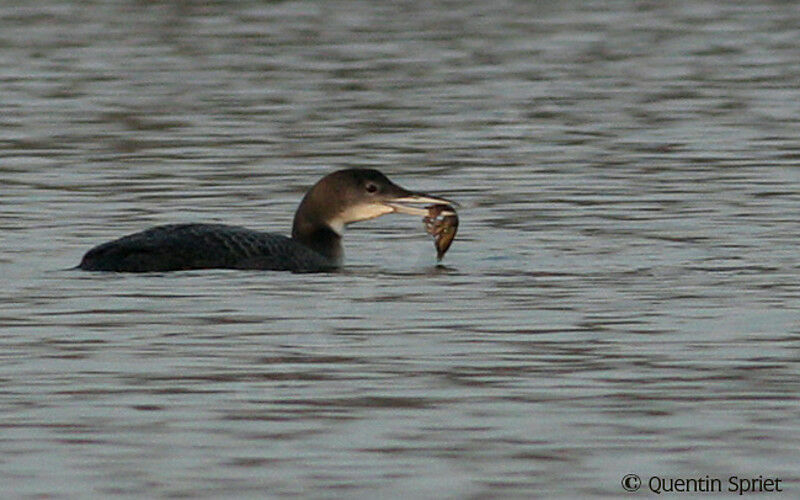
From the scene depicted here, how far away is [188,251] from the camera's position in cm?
1448

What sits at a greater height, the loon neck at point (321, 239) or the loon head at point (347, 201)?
the loon head at point (347, 201)

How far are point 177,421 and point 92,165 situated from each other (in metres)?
10.7

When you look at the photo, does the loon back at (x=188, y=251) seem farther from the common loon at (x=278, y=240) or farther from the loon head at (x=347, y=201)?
the loon head at (x=347, y=201)

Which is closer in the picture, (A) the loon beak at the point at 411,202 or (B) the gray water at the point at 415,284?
(B) the gray water at the point at 415,284

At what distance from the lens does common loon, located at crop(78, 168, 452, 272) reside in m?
14.4

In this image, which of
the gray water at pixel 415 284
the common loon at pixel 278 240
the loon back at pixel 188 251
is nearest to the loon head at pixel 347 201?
the common loon at pixel 278 240

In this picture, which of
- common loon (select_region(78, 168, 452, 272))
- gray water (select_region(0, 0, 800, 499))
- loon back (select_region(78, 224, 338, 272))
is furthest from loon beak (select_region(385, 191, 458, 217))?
loon back (select_region(78, 224, 338, 272))

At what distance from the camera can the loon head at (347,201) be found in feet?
51.0

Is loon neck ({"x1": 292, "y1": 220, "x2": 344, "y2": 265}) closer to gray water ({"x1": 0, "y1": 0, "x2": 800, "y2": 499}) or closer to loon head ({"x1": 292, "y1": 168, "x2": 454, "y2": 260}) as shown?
loon head ({"x1": 292, "y1": 168, "x2": 454, "y2": 260})

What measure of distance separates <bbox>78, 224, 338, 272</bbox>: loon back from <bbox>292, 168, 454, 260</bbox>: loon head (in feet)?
2.45

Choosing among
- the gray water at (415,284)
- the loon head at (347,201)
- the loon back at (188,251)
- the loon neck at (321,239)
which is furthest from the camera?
the loon head at (347,201)

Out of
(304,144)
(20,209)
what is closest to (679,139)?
(304,144)

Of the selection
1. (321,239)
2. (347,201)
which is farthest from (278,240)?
(347,201)

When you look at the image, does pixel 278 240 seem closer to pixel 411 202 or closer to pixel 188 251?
pixel 188 251
